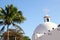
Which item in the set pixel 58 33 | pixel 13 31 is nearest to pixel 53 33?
pixel 58 33

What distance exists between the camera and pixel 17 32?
120 feet

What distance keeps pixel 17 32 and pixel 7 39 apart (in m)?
2.49

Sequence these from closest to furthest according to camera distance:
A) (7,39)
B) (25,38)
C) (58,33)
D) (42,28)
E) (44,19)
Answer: (7,39) → (25,38) → (58,33) → (42,28) → (44,19)

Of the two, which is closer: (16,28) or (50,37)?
(16,28)

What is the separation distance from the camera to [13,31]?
36.7 meters

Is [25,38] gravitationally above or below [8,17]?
below

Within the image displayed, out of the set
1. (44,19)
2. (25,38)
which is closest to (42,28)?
(44,19)

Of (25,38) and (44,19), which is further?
(44,19)

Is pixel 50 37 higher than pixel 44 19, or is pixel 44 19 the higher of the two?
pixel 44 19

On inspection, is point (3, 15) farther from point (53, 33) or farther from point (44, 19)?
point (44, 19)

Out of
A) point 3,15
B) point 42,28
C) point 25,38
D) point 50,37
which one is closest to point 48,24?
point 42,28

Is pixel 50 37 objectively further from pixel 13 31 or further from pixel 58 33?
pixel 13 31

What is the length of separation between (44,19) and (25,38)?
137ft

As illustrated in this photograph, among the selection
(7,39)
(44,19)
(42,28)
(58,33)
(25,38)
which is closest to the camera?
(7,39)
